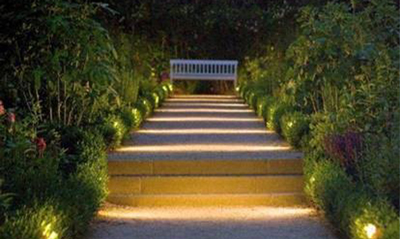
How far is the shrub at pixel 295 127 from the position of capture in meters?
8.36

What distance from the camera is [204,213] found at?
267 inches

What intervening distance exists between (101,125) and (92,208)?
2.66 metres

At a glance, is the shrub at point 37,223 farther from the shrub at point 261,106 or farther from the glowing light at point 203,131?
the shrub at point 261,106

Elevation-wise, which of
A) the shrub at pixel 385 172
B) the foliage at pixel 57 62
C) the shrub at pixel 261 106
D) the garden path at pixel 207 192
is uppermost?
the foliage at pixel 57 62

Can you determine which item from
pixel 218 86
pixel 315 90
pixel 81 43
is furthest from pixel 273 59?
pixel 81 43

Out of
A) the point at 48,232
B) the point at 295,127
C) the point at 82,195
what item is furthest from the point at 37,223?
the point at 295,127

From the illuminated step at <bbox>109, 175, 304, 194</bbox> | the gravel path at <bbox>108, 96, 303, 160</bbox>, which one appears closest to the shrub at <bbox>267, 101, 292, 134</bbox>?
the gravel path at <bbox>108, 96, 303, 160</bbox>

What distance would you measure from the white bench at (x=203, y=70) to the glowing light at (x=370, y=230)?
14.6 m

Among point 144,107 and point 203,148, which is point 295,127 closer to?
point 203,148

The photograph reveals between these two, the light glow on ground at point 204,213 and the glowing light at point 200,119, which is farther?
the glowing light at point 200,119

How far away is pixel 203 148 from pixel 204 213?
6.86 feet

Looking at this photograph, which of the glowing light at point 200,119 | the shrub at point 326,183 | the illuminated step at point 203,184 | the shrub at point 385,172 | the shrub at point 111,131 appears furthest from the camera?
the glowing light at point 200,119

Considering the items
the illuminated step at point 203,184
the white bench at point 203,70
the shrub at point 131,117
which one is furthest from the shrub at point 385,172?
the white bench at point 203,70

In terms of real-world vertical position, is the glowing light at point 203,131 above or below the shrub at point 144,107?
below
